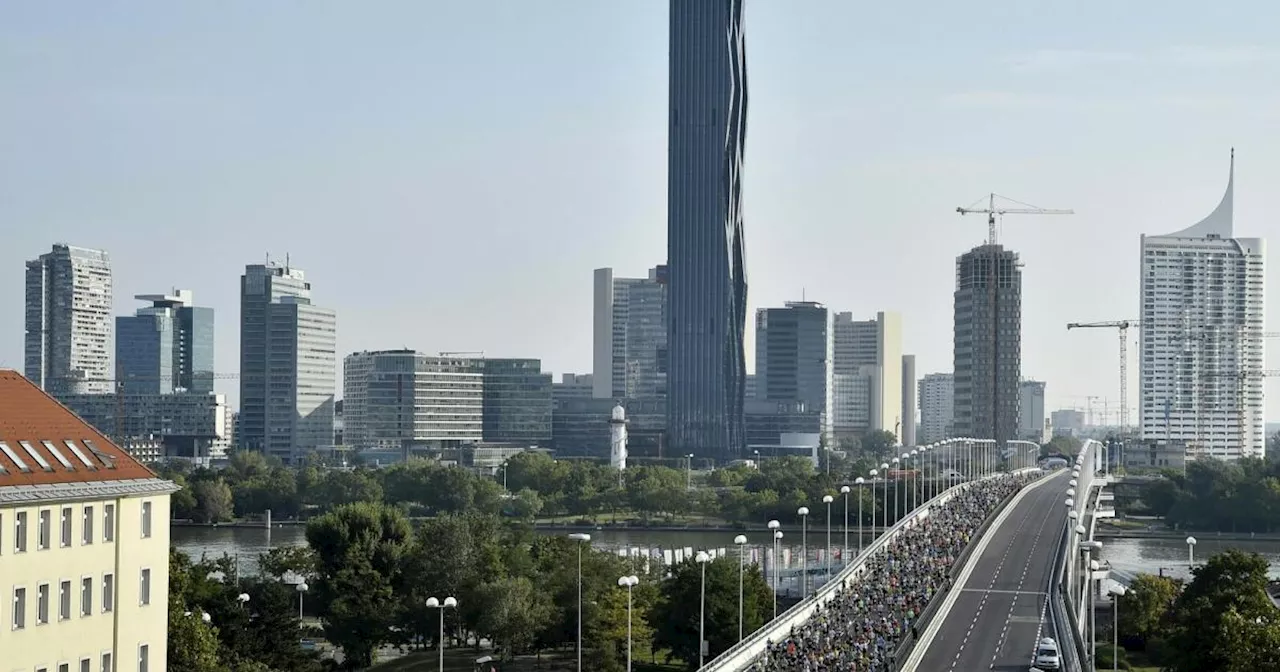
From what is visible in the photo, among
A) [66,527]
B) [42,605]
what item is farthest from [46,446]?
[42,605]

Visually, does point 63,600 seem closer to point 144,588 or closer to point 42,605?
point 42,605

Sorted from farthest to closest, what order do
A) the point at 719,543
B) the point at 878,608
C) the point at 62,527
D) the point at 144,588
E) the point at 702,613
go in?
the point at 719,543 → the point at 878,608 → the point at 702,613 → the point at 144,588 → the point at 62,527

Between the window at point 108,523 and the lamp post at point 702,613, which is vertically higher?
the window at point 108,523

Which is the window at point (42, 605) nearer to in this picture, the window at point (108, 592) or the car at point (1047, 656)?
the window at point (108, 592)

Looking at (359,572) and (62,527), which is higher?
(62,527)

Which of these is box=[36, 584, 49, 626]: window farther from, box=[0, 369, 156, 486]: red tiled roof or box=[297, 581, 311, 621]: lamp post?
box=[297, 581, 311, 621]: lamp post

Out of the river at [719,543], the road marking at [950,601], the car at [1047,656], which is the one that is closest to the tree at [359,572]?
the road marking at [950,601]

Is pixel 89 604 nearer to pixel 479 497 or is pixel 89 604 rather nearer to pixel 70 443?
pixel 70 443
